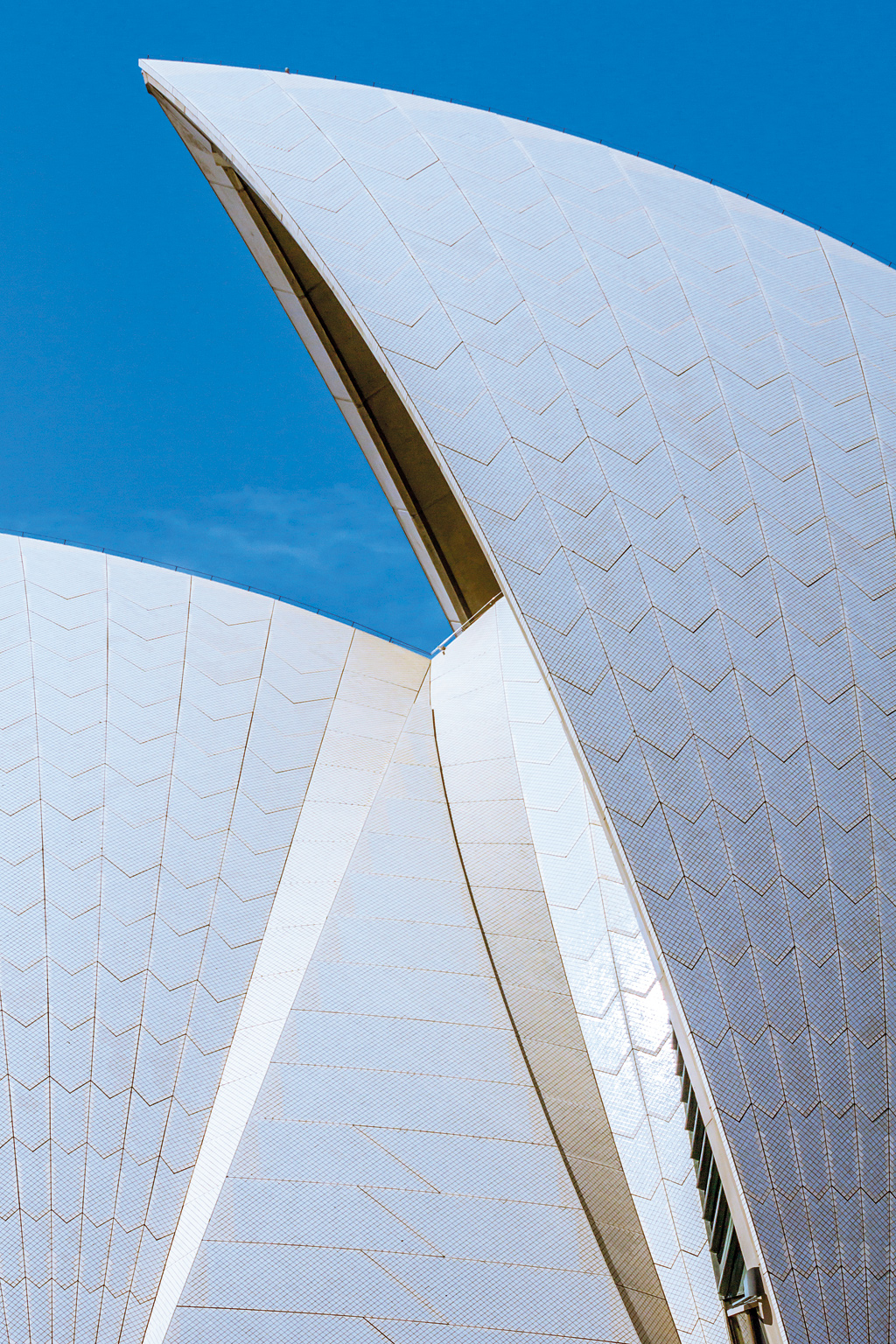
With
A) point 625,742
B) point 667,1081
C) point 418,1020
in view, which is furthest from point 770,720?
point 418,1020

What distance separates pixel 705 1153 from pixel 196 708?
895 centimetres

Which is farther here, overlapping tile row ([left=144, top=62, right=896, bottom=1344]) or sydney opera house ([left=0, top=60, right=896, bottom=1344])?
sydney opera house ([left=0, top=60, right=896, bottom=1344])

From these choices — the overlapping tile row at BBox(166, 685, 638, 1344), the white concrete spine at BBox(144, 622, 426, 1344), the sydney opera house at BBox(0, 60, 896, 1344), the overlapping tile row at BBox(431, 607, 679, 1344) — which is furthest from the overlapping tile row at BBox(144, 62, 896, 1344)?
the white concrete spine at BBox(144, 622, 426, 1344)

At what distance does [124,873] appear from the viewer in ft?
48.5


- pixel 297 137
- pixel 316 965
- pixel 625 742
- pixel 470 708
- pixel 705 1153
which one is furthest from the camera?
pixel 470 708

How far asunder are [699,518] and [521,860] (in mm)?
4620

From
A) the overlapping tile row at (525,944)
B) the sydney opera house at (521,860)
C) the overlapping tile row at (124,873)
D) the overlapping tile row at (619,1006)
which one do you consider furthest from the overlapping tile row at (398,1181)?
the overlapping tile row at (124,873)

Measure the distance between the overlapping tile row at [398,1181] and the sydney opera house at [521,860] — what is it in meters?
0.04

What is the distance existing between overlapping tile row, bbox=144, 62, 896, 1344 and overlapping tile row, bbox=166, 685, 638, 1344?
8.80 feet

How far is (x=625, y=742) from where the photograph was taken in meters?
11.3

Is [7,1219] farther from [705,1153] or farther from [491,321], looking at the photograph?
[491,321]

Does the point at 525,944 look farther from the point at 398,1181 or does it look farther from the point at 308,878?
the point at 308,878

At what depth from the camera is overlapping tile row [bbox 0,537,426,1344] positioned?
12367 millimetres

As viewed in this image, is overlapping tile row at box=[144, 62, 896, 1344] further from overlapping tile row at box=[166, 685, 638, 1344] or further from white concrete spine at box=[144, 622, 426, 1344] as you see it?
white concrete spine at box=[144, 622, 426, 1344]
